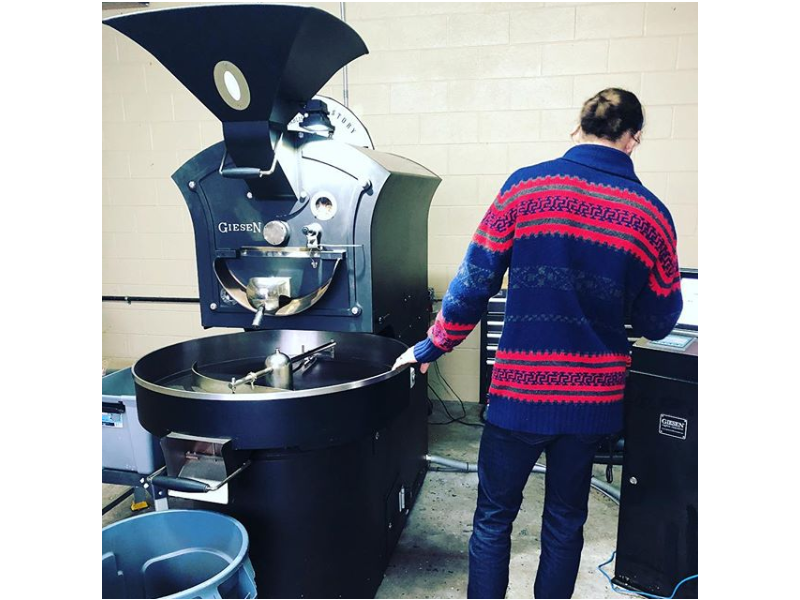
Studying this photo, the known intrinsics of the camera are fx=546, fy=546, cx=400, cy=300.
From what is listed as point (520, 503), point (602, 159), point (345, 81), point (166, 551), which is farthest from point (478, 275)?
point (345, 81)

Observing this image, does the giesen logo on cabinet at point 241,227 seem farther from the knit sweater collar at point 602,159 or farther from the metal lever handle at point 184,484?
the knit sweater collar at point 602,159

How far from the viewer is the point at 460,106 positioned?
261 centimetres

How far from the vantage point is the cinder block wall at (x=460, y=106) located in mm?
2439

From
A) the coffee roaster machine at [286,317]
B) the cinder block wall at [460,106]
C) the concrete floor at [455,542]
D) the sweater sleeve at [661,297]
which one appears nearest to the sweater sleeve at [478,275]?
the coffee roaster machine at [286,317]

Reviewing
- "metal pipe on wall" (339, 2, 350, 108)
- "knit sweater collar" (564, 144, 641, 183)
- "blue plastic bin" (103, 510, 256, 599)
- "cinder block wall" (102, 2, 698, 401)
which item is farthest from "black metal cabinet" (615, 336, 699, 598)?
"metal pipe on wall" (339, 2, 350, 108)

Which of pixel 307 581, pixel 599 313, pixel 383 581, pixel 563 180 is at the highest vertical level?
pixel 563 180

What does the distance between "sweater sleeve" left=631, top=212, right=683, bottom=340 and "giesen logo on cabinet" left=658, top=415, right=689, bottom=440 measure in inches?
10.4

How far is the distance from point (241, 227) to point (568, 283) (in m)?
0.88

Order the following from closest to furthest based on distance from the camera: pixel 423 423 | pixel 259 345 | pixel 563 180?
pixel 563 180, pixel 259 345, pixel 423 423

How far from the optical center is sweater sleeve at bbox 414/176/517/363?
→ 3.85 ft

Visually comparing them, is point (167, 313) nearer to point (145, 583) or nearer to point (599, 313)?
point (145, 583)
